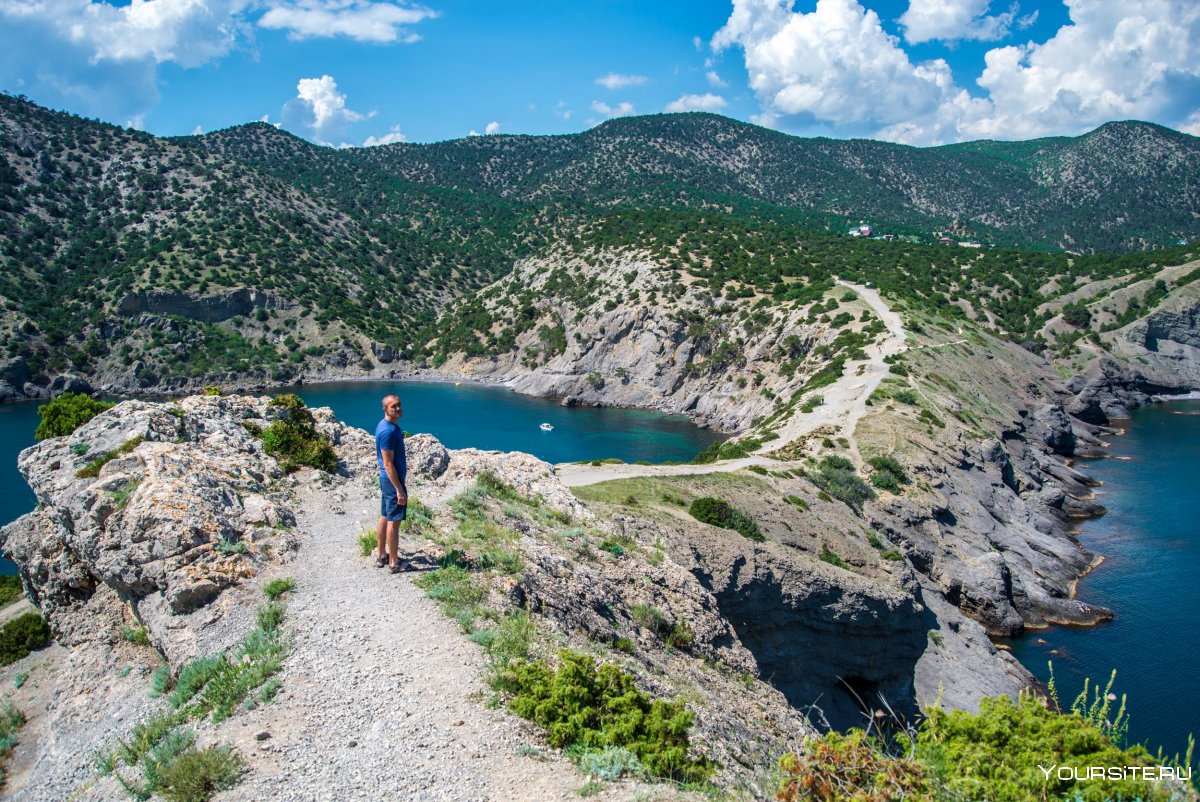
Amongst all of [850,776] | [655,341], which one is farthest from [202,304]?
[850,776]

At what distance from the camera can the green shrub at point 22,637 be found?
54.2 ft

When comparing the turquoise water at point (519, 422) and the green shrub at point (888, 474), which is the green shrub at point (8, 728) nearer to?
the green shrub at point (888, 474)

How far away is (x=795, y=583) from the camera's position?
932 inches

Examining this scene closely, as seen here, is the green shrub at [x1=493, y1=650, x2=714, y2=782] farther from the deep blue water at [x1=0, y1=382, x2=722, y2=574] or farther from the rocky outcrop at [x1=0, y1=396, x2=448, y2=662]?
the deep blue water at [x1=0, y1=382, x2=722, y2=574]

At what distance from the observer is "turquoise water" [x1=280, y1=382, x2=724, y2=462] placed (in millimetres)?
67438

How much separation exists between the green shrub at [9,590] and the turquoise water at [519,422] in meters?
39.4

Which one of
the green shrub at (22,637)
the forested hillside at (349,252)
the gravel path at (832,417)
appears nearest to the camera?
the green shrub at (22,637)

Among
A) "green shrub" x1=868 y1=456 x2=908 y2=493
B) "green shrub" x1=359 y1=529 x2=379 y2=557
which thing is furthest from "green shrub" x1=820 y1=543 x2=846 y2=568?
"green shrub" x1=359 y1=529 x2=379 y2=557

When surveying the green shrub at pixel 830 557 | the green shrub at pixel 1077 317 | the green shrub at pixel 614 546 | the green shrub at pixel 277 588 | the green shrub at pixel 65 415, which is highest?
the green shrub at pixel 1077 317

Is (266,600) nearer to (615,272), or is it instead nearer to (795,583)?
(795,583)

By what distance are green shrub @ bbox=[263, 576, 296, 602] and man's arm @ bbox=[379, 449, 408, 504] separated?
81.4 inches

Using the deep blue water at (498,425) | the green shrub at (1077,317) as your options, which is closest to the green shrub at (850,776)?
the deep blue water at (498,425)

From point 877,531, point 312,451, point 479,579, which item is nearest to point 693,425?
point 877,531

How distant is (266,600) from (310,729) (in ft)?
11.4
